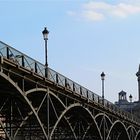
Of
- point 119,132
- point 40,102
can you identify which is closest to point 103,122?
point 119,132

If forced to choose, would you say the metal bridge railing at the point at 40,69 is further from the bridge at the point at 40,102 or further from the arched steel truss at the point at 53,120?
the arched steel truss at the point at 53,120

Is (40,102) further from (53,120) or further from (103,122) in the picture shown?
(103,122)

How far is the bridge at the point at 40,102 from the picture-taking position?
35.5m

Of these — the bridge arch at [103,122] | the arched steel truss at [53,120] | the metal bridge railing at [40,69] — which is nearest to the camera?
the metal bridge railing at [40,69]

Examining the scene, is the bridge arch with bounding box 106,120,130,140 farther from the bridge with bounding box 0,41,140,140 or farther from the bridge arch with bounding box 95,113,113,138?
the bridge with bounding box 0,41,140,140

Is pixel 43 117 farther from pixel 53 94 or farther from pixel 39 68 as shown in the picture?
pixel 39 68

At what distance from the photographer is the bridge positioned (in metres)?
35.5

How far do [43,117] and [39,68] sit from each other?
762cm

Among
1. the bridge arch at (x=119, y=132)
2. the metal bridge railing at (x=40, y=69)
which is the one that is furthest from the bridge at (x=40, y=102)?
the bridge arch at (x=119, y=132)

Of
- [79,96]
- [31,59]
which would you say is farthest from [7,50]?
[79,96]

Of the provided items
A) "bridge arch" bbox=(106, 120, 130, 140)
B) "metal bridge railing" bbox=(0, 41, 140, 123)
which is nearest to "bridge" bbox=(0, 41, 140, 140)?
"metal bridge railing" bbox=(0, 41, 140, 123)

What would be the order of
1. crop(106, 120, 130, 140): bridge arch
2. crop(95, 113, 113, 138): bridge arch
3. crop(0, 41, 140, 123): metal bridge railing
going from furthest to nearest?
crop(106, 120, 130, 140): bridge arch
crop(95, 113, 113, 138): bridge arch
crop(0, 41, 140, 123): metal bridge railing

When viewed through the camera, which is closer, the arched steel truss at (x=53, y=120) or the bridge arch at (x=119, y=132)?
the arched steel truss at (x=53, y=120)

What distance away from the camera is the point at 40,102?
42.7 meters
